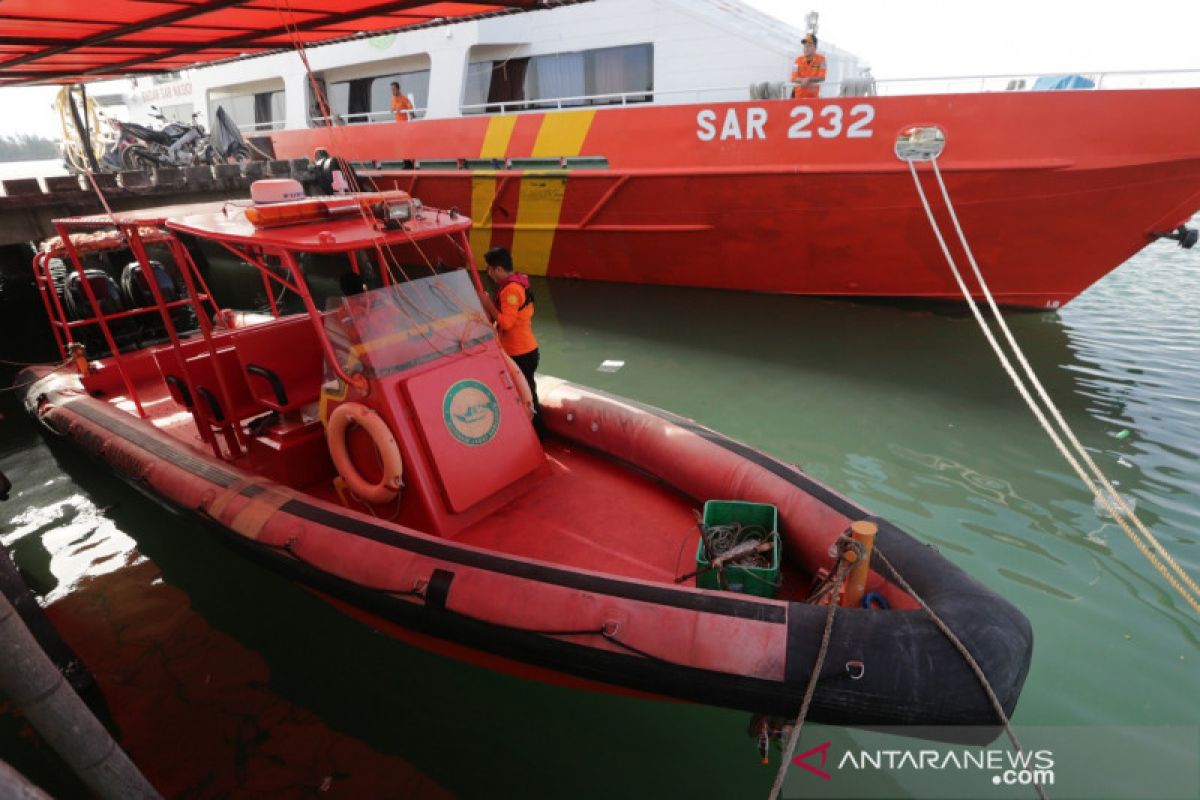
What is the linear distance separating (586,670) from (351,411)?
1802 millimetres

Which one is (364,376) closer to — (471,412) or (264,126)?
(471,412)

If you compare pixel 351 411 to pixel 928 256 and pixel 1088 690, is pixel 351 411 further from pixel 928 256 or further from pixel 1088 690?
pixel 928 256

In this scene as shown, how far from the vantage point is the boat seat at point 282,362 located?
3738mm

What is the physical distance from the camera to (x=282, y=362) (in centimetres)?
397

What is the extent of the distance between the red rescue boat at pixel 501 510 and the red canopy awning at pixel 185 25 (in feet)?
7.03

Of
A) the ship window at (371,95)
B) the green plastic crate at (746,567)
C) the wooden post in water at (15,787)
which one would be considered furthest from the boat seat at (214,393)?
the ship window at (371,95)

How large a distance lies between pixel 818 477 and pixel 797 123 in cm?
427

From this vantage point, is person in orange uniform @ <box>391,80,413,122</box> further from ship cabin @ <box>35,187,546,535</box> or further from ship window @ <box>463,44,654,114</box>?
ship cabin @ <box>35,187,546,535</box>

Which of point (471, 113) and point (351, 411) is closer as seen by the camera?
point (351, 411)

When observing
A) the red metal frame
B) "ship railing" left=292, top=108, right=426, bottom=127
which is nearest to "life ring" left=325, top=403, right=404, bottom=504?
the red metal frame

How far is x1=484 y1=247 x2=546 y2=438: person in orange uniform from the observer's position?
377cm

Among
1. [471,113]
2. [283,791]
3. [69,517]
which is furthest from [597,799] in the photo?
[471,113]

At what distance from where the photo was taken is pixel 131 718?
9.74 feet

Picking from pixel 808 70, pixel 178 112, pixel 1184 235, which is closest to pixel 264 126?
pixel 178 112
